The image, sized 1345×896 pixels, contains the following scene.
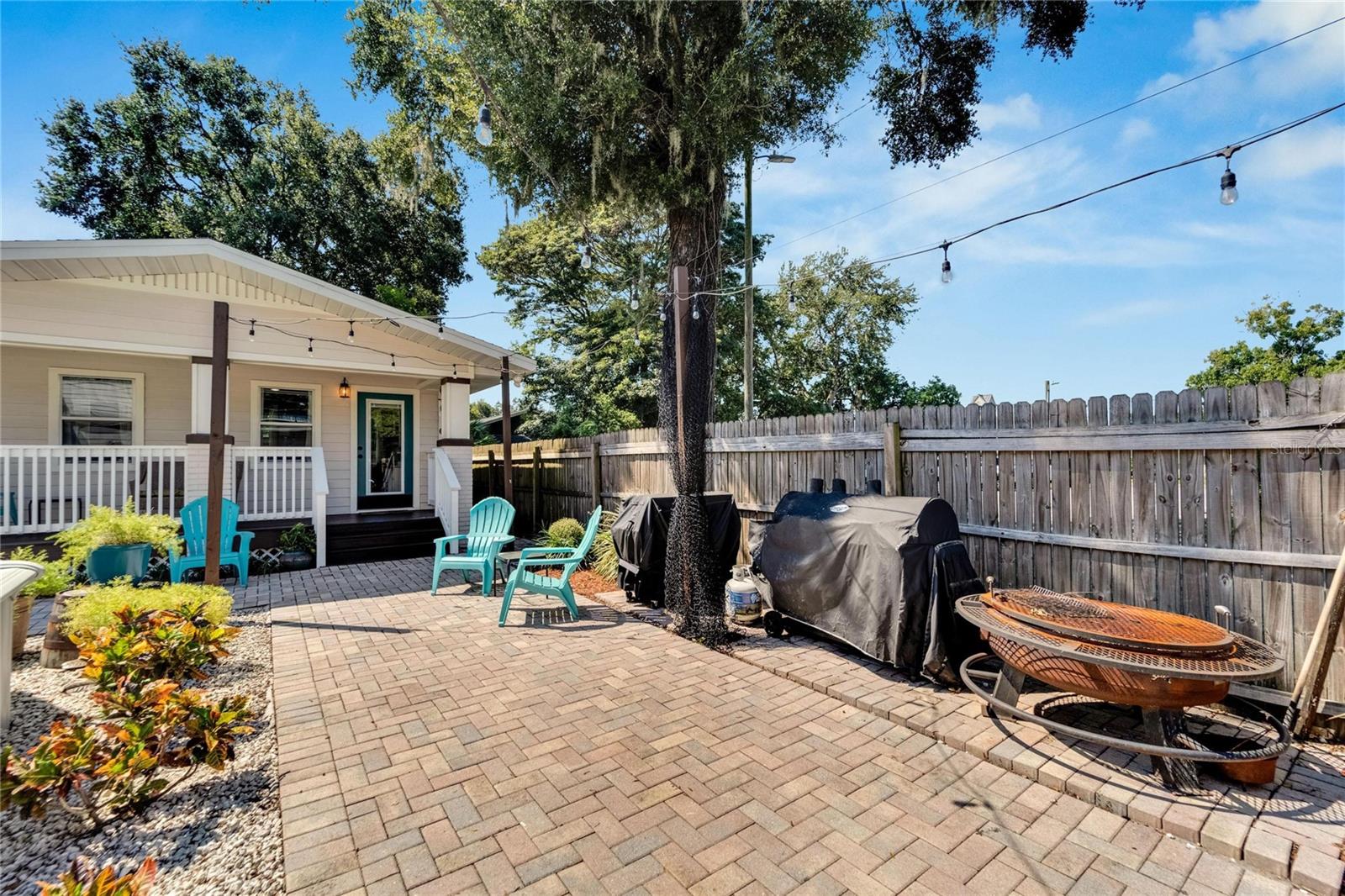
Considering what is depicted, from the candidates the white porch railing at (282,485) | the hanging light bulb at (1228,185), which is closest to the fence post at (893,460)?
the hanging light bulb at (1228,185)

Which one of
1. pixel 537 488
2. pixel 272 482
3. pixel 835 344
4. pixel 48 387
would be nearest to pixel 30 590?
pixel 272 482

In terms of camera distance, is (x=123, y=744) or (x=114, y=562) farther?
(x=114, y=562)

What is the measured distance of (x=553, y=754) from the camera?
283 centimetres

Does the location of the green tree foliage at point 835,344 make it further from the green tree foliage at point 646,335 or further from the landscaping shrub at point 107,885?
the landscaping shrub at point 107,885

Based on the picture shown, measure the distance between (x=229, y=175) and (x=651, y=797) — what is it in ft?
66.0

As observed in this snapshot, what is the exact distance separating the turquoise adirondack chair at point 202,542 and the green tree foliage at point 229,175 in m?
9.23

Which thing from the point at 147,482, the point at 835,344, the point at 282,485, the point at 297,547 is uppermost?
the point at 835,344

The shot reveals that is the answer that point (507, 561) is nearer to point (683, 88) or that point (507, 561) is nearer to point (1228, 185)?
point (683, 88)

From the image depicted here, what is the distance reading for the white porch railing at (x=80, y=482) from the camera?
655 cm

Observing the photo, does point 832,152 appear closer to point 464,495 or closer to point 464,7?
point 464,7

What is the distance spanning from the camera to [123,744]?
2.46 m

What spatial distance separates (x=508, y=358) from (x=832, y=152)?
569 cm

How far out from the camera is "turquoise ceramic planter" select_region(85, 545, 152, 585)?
497 centimetres

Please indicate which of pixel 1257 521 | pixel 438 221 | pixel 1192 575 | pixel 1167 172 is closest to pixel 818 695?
pixel 1192 575
